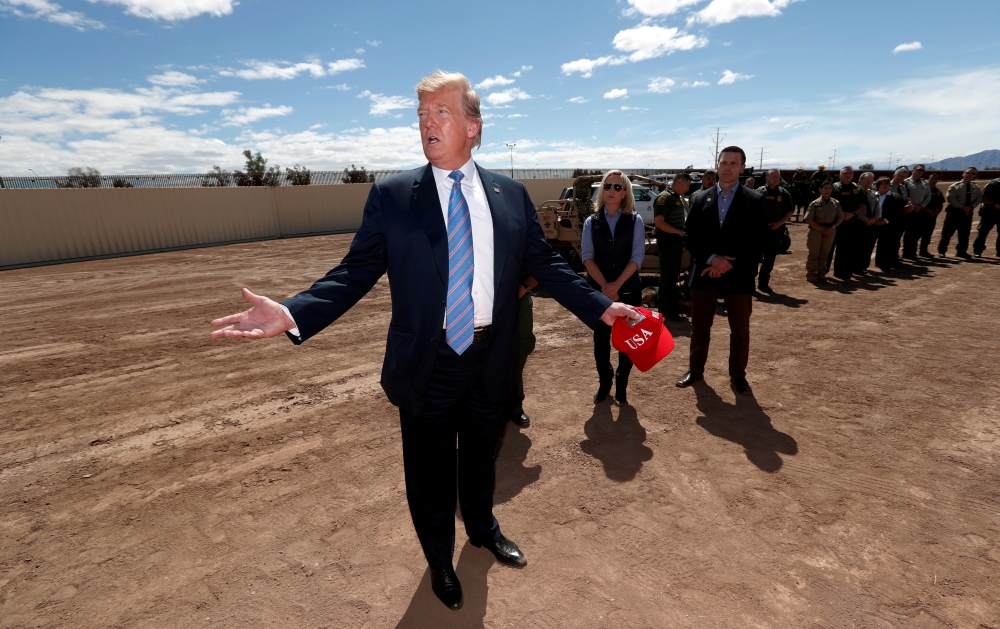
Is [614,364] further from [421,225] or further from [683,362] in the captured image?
[421,225]

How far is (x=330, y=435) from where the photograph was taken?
392 cm

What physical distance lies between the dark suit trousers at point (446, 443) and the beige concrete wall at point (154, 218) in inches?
724

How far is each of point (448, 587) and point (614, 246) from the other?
9.55 feet

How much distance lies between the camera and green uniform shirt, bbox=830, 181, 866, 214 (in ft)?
30.6

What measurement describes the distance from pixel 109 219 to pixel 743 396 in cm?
1937

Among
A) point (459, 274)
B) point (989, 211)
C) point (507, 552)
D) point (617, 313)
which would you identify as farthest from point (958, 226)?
point (459, 274)

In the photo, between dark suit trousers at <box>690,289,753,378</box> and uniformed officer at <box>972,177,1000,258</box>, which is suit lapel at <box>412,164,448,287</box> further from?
uniformed officer at <box>972,177,1000,258</box>

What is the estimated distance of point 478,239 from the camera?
208 cm

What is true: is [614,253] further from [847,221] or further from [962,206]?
[962,206]

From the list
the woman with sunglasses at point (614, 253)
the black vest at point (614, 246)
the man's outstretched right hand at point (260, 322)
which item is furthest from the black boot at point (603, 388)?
the man's outstretched right hand at point (260, 322)

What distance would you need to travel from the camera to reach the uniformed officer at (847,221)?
30.5 ft

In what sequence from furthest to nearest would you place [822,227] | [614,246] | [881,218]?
[881,218] → [822,227] → [614,246]

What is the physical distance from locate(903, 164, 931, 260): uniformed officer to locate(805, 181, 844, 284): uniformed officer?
282cm

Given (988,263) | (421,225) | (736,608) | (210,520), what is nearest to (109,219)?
(210,520)
